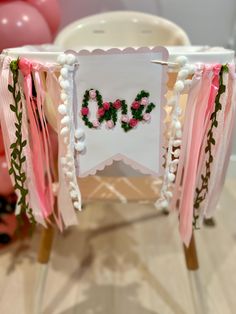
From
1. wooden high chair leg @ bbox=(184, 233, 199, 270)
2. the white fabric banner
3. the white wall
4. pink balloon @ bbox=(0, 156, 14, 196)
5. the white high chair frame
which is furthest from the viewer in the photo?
the white wall

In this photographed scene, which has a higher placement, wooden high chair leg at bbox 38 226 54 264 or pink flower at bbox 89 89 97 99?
pink flower at bbox 89 89 97 99

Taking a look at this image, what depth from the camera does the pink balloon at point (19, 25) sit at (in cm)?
116

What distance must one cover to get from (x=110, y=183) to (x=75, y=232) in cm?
28

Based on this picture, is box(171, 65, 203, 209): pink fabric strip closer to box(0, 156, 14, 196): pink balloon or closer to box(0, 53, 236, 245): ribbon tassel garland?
box(0, 53, 236, 245): ribbon tassel garland

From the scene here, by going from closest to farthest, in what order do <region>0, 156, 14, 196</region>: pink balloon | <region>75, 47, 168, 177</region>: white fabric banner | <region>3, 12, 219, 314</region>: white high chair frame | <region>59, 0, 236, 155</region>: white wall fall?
<region>75, 47, 168, 177</region>: white fabric banner → <region>0, 156, 14, 196</region>: pink balloon → <region>3, 12, 219, 314</region>: white high chair frame → <region>59, 0, 236, 155</region>: white wall

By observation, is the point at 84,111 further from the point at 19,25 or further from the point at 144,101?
the point at 19,25

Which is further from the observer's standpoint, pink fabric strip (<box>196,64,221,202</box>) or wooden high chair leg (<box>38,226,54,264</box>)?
wooden high chair leg (<box>38,226,54,264</box>)

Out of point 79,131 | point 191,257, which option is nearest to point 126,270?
point 191,257

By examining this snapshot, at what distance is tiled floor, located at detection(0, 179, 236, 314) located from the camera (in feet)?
3.60

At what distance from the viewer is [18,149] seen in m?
0.89

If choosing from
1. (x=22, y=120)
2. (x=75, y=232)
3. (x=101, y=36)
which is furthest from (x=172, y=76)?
(x=75, y=232)

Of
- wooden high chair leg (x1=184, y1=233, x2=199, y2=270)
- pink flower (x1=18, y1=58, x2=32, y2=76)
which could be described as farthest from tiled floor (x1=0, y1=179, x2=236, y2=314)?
pink flower (x1=18, y1=58, x2=32, y2=76)

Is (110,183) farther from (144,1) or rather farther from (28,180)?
(144,1)

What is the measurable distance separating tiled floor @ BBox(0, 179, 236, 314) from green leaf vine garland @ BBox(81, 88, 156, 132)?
49 centimetres
